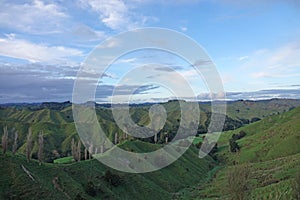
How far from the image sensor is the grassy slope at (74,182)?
5094 centimetres

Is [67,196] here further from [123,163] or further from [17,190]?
[123,163]

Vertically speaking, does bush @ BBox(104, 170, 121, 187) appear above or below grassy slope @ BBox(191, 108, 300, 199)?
above

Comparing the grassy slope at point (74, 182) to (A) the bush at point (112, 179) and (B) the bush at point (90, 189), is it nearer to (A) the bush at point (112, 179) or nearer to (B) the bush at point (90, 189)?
(B) the bush at point (90, 189)

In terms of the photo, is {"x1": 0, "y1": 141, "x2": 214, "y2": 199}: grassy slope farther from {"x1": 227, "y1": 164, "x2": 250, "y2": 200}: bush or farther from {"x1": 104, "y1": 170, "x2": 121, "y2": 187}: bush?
{"x1": 227, "y1": 164, "x2": 250, "y2": 200}: bush

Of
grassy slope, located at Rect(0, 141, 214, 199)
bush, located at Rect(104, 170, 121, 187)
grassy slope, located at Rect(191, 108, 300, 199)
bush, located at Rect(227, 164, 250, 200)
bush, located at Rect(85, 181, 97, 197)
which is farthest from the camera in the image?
grassy slope, located at Rect(191, 108, 300, 199)

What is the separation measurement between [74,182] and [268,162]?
93.4 metres

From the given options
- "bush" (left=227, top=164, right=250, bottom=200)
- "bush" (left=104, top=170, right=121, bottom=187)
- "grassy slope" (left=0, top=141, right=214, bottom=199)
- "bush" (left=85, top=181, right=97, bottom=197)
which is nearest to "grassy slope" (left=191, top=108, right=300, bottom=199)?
"grassy slope" (left=0, top=141, right=214, bottom=199)

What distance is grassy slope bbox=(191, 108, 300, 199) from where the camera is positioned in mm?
78125

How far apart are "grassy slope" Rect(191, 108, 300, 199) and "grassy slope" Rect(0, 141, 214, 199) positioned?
1159 cm

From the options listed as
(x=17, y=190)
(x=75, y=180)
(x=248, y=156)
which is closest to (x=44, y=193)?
(x=17, y=190)

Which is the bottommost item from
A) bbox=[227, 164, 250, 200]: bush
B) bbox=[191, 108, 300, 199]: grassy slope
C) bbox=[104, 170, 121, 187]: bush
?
bbox=[191, 108, 300, 199]: grassy slope

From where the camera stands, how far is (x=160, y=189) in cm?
8300

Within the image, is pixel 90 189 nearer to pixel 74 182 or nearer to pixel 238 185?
pixel 74 182

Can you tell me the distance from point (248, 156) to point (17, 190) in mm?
127388
